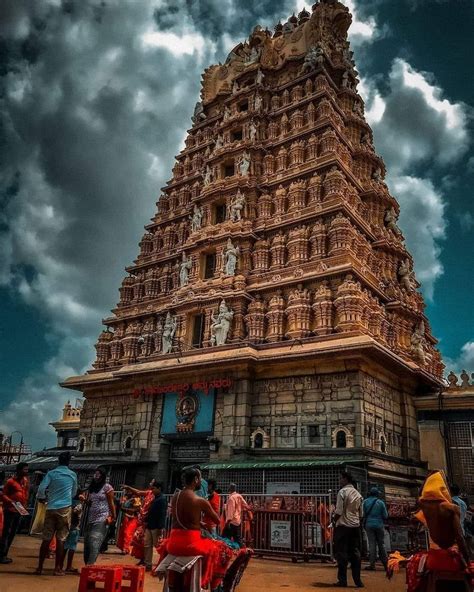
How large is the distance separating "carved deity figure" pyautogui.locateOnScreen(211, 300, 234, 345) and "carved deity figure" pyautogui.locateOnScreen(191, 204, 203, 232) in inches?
263

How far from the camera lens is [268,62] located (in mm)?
30906

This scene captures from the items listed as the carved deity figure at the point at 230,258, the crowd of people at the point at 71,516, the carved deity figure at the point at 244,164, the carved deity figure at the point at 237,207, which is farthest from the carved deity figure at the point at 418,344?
the crowd of people at the point at 71,516

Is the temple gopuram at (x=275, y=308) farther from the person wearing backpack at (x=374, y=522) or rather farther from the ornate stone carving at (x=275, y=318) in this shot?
the person wearing backpack at (x=374, y=522)

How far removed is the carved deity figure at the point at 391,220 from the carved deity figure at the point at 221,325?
34.7 ft

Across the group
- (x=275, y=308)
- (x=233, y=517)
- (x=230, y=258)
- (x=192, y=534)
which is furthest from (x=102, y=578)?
(x=230, y=258)

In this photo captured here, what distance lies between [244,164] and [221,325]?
9.62 metres

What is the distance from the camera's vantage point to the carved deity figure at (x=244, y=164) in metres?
26.4

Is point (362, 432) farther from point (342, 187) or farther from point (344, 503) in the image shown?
point (342, 187)

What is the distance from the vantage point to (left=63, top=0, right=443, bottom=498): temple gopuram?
18.1 meters

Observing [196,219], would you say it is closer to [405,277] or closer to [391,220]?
[391,220]

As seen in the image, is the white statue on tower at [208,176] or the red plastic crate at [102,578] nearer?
the red plastic crate at [102,578]

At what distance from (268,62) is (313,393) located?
72.4 feet

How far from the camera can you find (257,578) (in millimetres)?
9250

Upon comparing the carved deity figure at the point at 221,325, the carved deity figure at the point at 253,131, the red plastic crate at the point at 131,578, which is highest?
the carved deity figure at the point at 253,131
